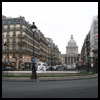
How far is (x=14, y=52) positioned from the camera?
67.2 meters

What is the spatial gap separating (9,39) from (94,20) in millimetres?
30704

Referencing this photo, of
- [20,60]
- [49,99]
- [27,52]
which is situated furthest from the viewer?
[27,52]

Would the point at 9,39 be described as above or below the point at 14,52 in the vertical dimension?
above

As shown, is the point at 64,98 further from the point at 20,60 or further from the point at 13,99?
the point at 20,60

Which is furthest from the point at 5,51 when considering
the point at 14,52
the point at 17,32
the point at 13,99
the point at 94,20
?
the point at 13,99

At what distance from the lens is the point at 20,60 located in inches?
2618

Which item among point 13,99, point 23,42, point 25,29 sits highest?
point 25,29

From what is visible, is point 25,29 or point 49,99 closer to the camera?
point 49,99

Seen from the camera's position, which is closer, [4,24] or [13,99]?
[13,99]

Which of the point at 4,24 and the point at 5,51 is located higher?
the point at 4,24

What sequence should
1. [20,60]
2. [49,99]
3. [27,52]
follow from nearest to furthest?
[49,99] → [20,60] → [27,52]

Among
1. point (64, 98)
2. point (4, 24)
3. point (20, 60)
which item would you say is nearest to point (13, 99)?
point (64, 98)

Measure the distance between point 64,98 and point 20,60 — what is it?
191 feet

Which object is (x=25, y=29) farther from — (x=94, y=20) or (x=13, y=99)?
(x=13, y=99)
